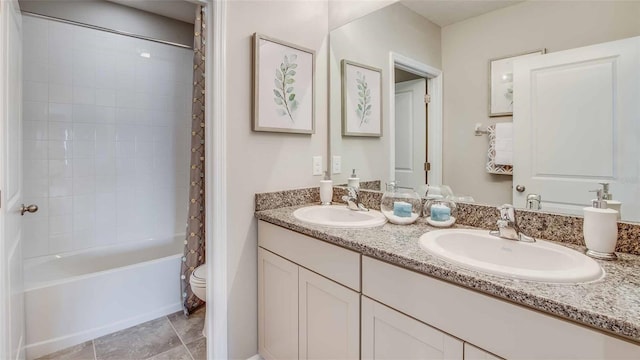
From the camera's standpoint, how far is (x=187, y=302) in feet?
7.20

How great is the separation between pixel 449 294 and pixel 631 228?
646mm

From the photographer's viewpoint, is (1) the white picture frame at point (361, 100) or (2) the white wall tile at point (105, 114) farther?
(2) the white wall tile at point (105, 114)

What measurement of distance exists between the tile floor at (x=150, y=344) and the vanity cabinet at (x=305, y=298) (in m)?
0.52

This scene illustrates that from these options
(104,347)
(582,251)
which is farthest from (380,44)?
(104,347)

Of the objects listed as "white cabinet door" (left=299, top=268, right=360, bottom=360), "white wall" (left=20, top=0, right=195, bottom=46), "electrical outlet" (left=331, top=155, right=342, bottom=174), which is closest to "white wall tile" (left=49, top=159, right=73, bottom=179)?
"white wall" (left=20, top=0, right=195, bottom=46)

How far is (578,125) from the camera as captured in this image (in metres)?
1.08

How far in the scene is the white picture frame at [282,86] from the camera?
1.62 metres

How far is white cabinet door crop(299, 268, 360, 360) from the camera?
3.79 feet

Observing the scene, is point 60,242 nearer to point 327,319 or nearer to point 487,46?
point 327,319

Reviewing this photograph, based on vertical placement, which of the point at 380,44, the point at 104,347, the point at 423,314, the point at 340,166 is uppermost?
the point at 380,44

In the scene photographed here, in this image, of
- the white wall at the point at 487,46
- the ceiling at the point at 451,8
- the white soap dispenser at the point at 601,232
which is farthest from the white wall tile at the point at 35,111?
the white soap dispenser at the point at 601,232

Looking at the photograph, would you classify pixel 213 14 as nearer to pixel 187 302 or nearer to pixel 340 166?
pixel 340 166

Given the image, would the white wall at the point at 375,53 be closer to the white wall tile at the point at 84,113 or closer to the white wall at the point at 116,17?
the white wall at the point at 116,17

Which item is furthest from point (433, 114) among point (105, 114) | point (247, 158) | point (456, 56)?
point (105, 114)
